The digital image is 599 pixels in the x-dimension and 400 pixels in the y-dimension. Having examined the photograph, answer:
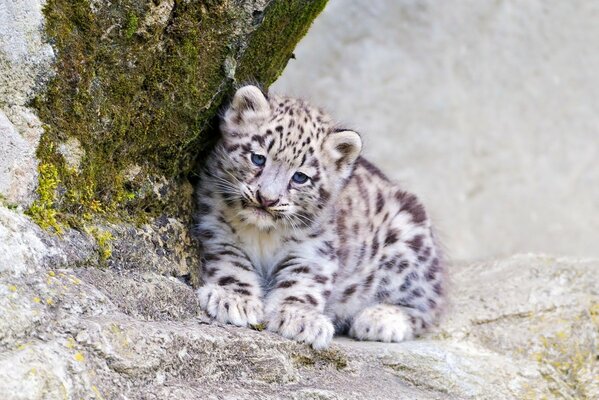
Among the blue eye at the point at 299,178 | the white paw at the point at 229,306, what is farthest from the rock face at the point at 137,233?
the blue eye at the point at 299,178

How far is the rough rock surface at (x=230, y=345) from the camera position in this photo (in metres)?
4.06

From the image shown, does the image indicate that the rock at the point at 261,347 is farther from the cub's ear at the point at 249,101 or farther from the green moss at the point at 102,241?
the cub's ear at the point at 249,101

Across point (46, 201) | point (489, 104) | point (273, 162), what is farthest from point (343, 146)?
point (489, 104)

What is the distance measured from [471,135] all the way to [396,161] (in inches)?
40.6

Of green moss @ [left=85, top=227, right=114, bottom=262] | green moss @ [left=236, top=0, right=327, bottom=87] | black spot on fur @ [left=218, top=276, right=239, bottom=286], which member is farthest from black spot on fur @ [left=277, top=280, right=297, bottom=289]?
green moss @ [left=85, top=227, right=114, bottom=262]

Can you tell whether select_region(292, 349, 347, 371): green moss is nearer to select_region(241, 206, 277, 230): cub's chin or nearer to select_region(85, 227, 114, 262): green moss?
select_region(241, 206, 277, 230): cub's chin

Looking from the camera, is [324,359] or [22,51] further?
[324,359]

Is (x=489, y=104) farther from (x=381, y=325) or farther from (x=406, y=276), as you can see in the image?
(x=381, y=325)

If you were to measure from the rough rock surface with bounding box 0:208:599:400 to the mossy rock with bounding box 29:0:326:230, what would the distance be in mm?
Result: 388

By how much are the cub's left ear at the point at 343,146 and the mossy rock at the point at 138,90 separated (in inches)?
25.8

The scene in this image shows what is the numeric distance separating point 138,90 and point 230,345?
4.53 feet

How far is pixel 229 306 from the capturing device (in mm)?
5633

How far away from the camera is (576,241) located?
13305 millimetres

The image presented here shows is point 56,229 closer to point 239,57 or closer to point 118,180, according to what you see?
point 118,180
